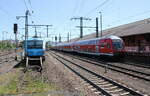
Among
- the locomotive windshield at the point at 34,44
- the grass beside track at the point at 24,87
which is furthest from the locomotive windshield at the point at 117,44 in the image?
the grass beside track at the point at 24,87

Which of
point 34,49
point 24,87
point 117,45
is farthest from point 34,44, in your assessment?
point 24,87

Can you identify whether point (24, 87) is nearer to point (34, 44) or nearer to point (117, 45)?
point (34, 44)

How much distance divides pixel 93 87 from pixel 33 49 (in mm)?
13022

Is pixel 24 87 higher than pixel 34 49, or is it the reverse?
pixel 34 49

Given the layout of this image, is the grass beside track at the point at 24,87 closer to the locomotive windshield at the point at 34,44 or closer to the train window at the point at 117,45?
the locomotive windshield at the point at 34,44

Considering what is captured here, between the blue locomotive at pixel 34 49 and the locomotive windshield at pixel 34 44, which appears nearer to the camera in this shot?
Result: the blue locomotive at pixel 34 49

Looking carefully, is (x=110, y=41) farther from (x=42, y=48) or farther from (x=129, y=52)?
(x=42, y=48)

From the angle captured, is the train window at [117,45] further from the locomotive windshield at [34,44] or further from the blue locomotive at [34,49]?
the locomotive windshield at [34,44]

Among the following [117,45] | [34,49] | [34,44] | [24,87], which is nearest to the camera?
[24,87]

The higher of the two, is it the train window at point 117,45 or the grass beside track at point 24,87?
the train window at point 117,45

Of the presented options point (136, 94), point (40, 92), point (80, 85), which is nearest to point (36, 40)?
point (80, 85)

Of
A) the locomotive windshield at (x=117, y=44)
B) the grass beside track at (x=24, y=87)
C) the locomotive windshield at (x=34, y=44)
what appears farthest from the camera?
the locomotive windshield at (x=117, y=44)

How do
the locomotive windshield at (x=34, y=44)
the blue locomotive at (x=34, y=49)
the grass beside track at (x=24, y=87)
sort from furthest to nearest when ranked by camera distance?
the locomotive windshield at (x=34, y=44)
the blue locomotive at (x=34, y=49)
the grass beside track at (x=24, y=87)

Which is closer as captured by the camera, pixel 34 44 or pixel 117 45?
pixel 34 44
